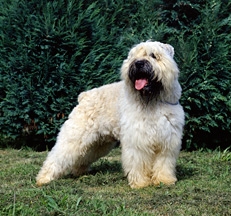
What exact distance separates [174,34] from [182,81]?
0.87 metres

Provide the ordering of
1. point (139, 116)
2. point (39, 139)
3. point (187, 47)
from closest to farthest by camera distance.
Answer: point (139, 116), point (187, 47), point (39, 139)

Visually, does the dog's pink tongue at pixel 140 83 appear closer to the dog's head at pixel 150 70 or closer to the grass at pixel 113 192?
the dog's head at pixel 150 70

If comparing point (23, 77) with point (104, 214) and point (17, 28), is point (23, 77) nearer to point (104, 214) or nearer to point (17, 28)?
point (17, 28)

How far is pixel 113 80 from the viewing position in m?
8.95

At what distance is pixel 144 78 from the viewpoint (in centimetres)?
595

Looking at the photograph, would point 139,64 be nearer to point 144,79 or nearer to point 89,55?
point 144,79

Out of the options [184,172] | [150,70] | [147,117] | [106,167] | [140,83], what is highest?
[150,70]

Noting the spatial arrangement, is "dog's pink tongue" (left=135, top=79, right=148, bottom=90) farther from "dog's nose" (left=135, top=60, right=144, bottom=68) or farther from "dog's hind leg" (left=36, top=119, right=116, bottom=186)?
"dog's hind leg" (left=36, top=119, right=116, bottom=186)

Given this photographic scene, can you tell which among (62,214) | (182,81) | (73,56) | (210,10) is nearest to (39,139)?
(73,56)

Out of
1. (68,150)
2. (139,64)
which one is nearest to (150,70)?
(139,64)

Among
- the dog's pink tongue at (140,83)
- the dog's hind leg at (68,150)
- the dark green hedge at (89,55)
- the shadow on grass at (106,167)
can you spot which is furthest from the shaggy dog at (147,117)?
the dark green hedge at (89,55)

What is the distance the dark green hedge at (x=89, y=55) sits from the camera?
28.3 feet

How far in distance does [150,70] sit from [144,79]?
0.15 meters

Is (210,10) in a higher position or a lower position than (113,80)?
higher
